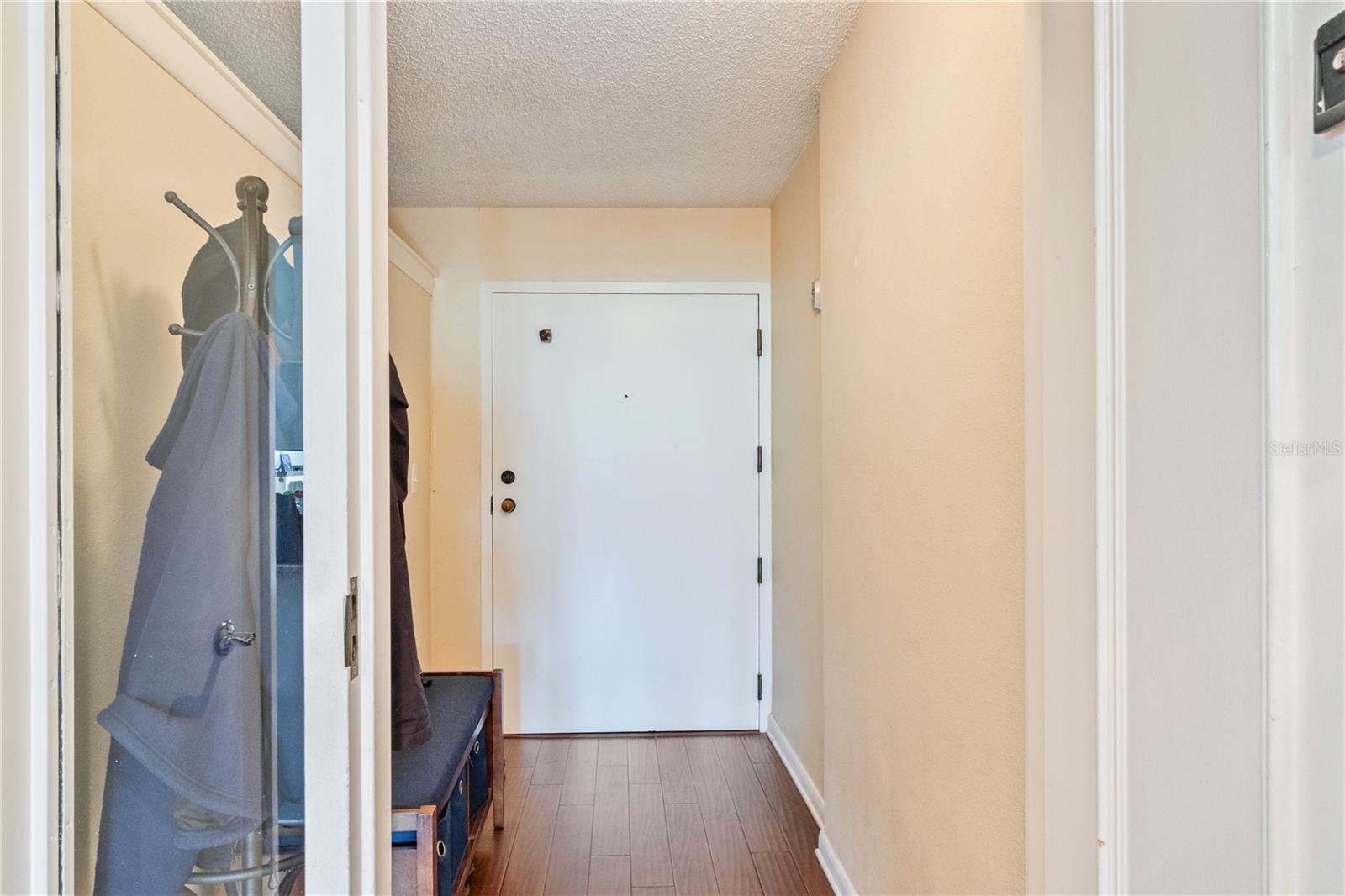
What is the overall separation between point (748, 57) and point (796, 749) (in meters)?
2.31

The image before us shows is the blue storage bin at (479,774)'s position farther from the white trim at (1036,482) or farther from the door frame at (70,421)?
the white trim at (1036,482)

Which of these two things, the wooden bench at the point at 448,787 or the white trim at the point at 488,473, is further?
the white trim at the point at 488,473

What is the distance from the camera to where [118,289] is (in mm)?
709

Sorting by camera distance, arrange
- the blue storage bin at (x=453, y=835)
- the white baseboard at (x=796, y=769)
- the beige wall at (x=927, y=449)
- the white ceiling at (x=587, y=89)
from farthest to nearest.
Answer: the white baseboard at (x=796, y=769) < the white ceiling at (x=587, y=89) < the blue storage bin at (x=453, y=835) < the beige wall at (x=927, y=449)

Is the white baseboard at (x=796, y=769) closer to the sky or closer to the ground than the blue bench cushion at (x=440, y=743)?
closer to the ground

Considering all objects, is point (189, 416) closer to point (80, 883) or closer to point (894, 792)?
point (80, 883)

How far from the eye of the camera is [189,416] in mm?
797

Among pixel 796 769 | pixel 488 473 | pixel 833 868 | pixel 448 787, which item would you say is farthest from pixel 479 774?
pixel 488 473

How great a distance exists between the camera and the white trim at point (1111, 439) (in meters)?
0.54

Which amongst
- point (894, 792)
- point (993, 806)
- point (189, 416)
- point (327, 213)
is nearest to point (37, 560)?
point (189, 416)

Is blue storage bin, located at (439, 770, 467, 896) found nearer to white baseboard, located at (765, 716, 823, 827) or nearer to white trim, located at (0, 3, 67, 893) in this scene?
white trim, located at (0, 3, 67, 893)

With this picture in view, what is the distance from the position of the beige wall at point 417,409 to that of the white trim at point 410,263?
1.0 inches

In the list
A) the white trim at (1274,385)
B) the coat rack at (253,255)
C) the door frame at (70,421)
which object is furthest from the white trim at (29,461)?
the white trim at (1274,385)

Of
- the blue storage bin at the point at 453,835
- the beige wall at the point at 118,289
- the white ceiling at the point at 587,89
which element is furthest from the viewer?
the white ceiling at the point at 587,89
